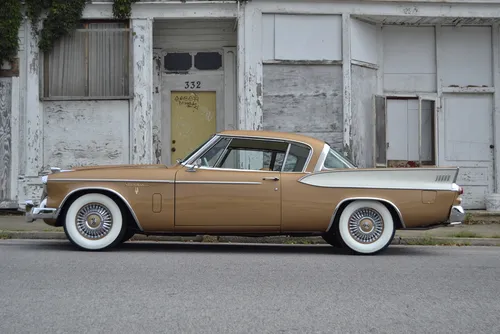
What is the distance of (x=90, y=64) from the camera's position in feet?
47.1

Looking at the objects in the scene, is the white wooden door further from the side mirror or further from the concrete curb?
the side mirror

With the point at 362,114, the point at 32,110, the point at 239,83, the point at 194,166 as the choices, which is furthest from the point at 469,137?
the point at 32,110

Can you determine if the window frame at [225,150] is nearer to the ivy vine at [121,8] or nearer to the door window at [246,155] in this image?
the door window at [246,155]

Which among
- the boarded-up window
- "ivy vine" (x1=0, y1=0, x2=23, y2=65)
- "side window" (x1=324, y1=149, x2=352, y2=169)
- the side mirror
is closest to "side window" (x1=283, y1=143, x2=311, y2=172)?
"side window" (x1=324, y1=149, x2=352, y2=169)

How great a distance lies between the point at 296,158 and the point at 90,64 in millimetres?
6677

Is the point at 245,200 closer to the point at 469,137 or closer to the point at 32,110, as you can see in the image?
the point at 32,110

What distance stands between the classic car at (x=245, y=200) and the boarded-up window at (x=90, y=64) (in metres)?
5.59

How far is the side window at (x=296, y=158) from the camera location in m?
9.04

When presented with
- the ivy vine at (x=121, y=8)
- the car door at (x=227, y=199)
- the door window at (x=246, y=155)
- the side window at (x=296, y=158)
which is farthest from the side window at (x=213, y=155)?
the ivy vine at (x=121, y=8)

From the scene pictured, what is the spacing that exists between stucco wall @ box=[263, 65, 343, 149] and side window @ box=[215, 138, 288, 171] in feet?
16.9

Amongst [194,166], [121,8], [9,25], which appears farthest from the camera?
[121,8]

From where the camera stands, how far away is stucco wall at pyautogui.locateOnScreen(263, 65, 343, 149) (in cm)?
1437

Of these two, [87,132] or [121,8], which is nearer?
[121,8]

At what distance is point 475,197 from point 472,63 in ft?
9.18
